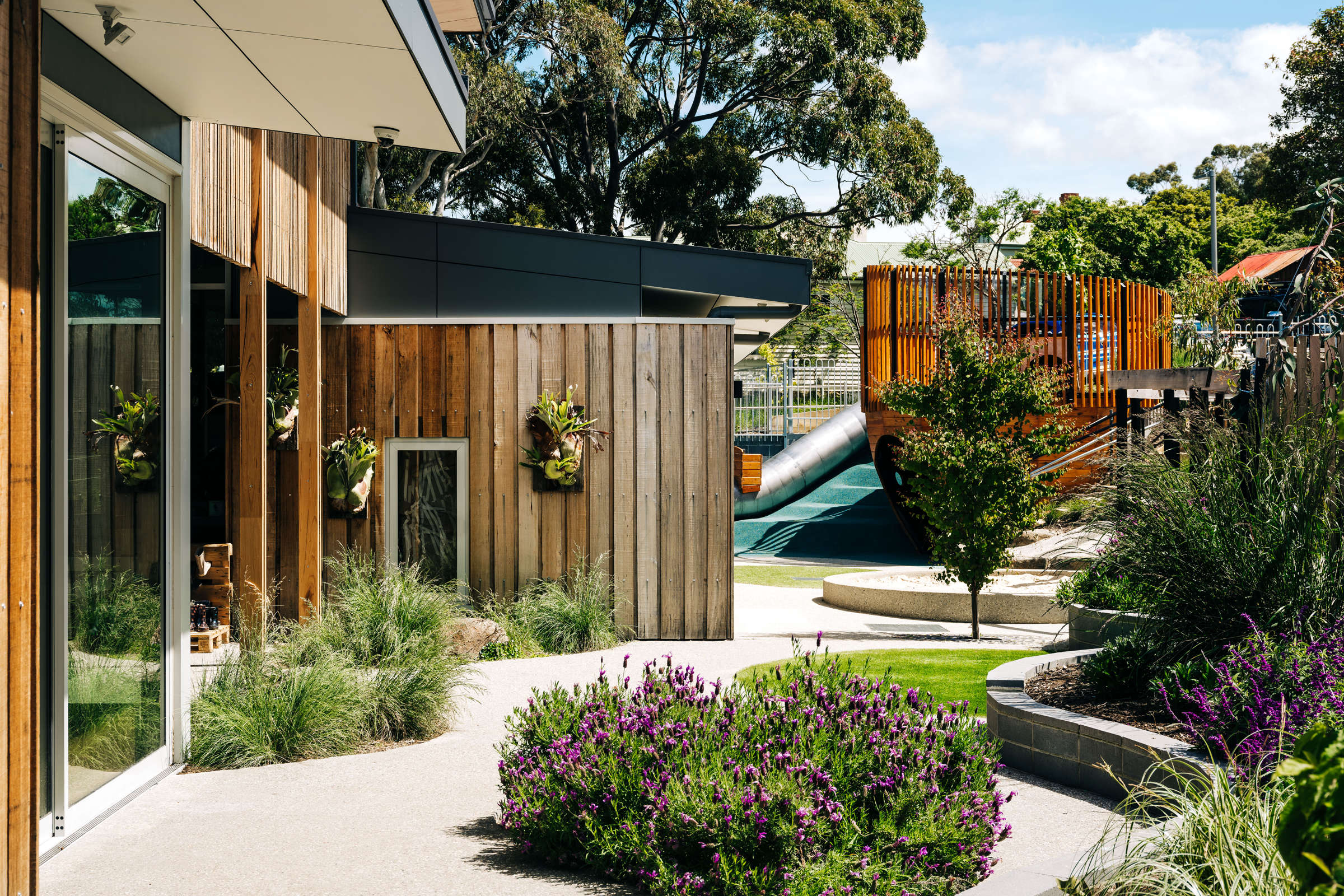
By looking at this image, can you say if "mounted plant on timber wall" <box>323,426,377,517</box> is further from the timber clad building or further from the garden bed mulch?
the garden bed mulch

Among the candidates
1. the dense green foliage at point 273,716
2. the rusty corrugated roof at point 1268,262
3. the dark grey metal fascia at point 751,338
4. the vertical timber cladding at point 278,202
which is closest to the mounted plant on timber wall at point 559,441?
the vertical timber cladding at point 278,202

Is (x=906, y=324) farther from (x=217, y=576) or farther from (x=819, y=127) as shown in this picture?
(x=217, y=576)

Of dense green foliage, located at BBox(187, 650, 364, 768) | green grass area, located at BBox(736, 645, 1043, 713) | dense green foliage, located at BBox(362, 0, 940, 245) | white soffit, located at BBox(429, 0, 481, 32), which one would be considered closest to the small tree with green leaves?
green grass area, located at BBox(736, 645, 1043, 713)

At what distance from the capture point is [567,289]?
10.7 meters

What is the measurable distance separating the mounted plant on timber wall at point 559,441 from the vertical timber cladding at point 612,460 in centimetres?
9

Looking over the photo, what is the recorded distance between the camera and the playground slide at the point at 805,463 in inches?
867

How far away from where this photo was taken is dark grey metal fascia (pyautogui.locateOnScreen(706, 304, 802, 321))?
41.8ft

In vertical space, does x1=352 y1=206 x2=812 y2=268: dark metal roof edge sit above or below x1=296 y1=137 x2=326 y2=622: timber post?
above

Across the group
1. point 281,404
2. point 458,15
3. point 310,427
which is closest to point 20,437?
point 310,427

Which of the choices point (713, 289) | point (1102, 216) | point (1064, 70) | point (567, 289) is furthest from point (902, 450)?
point (1064, 70)

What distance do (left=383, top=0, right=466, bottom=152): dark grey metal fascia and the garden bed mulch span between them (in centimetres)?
434

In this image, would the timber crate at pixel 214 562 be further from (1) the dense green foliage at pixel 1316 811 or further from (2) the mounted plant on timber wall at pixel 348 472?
(1) the dense green foliage at pixel 1316 811

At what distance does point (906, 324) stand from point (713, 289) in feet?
20.5

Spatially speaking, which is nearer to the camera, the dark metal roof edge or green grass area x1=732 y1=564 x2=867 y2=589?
the dark metal roof edge
